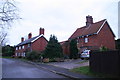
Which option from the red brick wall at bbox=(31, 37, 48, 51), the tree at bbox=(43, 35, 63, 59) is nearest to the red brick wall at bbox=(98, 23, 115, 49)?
the tree at bbox=(43, 35, 63, 59)

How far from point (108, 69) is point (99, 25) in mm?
23208

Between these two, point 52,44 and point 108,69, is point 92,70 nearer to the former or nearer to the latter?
point 108,69

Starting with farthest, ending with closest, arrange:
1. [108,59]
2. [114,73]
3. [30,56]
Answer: [30,56]
[108,59]
[114,73]

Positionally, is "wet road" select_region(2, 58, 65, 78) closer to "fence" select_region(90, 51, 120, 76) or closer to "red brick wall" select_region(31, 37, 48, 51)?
"fence" select_region(90, 51, 120, 76)

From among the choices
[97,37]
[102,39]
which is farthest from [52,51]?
[102,39]

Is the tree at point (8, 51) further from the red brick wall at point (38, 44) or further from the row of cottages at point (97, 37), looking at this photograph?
the row of cottages at point (97, 37)

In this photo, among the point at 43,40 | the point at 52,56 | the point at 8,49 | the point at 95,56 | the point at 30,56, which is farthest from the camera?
the point at 8,49

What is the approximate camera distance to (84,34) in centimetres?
3481

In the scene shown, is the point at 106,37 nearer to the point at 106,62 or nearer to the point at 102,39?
the point at 102,39

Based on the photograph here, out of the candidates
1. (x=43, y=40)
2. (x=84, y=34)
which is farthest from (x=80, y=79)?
(x=43, y=40)

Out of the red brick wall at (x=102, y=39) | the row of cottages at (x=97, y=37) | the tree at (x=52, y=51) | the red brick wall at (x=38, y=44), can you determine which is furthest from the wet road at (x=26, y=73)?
the red brick wall at (x=38, y=44)

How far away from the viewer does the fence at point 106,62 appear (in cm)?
988

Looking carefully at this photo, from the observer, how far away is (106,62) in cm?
1084

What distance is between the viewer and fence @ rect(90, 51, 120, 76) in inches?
389
